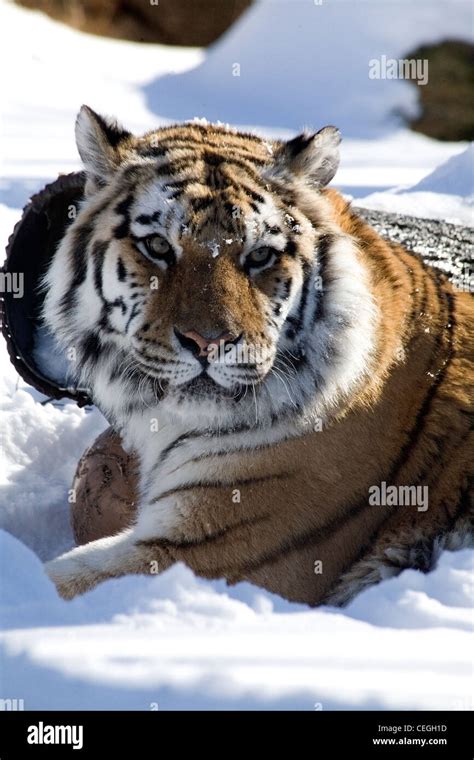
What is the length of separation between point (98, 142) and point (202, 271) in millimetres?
562

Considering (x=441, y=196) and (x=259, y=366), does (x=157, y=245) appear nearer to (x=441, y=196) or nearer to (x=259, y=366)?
(x=259, y=366)

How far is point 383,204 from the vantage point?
508 centimetres

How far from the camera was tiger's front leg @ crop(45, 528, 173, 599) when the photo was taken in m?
2.75

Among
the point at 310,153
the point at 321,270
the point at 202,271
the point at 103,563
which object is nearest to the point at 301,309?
the point at 321,270

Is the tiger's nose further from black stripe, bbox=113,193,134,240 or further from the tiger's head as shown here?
black stripe, bbox=113,193,134,240

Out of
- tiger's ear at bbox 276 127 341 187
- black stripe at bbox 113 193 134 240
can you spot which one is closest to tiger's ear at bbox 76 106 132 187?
black stripe at bbox 113 193 134 240

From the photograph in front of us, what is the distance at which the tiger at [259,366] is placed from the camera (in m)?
2.71

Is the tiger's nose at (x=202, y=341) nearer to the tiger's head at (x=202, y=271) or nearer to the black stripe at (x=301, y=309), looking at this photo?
the tiger's head at (x=202, y=271)

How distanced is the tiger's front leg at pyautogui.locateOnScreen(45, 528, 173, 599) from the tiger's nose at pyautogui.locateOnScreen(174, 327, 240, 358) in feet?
1.75

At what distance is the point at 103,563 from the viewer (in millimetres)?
2814

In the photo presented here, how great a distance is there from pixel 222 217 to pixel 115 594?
3.15ft

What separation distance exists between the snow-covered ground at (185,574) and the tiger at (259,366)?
0.71 ft

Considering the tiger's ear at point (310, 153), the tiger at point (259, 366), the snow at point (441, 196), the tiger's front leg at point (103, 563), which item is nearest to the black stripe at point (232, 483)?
the tiger at point (259, 366)

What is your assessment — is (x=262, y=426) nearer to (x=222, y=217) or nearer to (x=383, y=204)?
(x=222, y=217)
